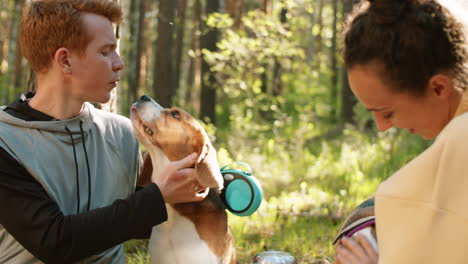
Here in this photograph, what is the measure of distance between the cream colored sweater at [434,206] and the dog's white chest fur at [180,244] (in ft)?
5.07

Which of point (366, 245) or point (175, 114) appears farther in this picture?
point (175, 114)

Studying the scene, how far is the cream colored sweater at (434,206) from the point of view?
1506 millimetres

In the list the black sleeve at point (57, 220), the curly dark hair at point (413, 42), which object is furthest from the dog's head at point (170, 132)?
the curly dark hair at point (413, 42)

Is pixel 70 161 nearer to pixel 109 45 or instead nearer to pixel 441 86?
pixel 109 45

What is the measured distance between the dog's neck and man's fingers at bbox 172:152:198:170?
34 cm

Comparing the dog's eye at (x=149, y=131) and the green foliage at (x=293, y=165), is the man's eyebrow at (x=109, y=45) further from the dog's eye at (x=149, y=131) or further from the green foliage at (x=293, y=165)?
the green foliage at (x=293, y=165)

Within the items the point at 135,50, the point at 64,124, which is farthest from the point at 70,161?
the point at 135,50

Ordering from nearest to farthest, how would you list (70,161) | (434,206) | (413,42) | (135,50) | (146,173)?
(434,206) < (413,42) < (70,161) < (146,173) < (135,50)

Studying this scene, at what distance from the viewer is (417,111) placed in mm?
1882

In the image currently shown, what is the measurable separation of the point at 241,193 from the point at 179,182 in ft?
1.92

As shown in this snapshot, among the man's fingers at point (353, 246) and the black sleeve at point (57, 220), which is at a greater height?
the man's fingers at point (353, 246)

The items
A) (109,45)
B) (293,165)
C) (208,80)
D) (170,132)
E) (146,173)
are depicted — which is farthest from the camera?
(208,80)

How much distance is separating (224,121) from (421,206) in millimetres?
14060

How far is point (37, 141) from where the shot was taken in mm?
2693
